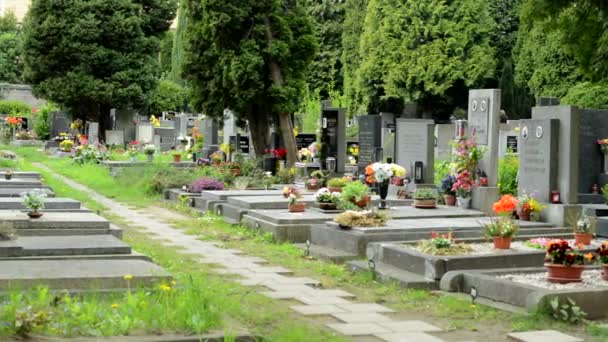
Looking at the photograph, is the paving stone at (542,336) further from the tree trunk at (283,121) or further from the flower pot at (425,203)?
the tree trunk at (283,121)

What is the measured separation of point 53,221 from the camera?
1191 centimetres

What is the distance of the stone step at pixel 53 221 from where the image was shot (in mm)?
11734

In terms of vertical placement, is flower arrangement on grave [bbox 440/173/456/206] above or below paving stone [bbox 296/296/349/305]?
above

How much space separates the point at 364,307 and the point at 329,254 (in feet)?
10.8

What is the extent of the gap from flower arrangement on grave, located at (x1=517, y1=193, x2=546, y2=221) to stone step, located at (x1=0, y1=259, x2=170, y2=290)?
6.99 m

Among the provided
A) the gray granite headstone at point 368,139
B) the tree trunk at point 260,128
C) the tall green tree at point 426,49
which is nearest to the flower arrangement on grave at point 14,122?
the tall green tree at point 426,49

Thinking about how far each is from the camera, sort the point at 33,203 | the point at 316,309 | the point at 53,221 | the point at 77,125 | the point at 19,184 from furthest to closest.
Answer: the point at 77,125
the point at 19,184
the point at 33,203
the point at 53,221
the point at 316,309

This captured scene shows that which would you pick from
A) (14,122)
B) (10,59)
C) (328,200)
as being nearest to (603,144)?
(328,200)

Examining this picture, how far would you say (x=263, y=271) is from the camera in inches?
459

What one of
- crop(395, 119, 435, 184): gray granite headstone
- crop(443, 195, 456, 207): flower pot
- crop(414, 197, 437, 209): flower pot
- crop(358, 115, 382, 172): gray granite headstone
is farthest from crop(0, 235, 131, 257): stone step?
crop(358, 115, 382, 172): gray granite headstone

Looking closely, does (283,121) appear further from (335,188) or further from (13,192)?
(13,192)

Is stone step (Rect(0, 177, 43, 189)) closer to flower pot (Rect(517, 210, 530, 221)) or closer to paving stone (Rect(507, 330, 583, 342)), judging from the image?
flower pot (Rect(517, 210, 530, 221))

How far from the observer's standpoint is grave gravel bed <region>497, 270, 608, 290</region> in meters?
9.27

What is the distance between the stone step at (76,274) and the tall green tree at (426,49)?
116 ft
